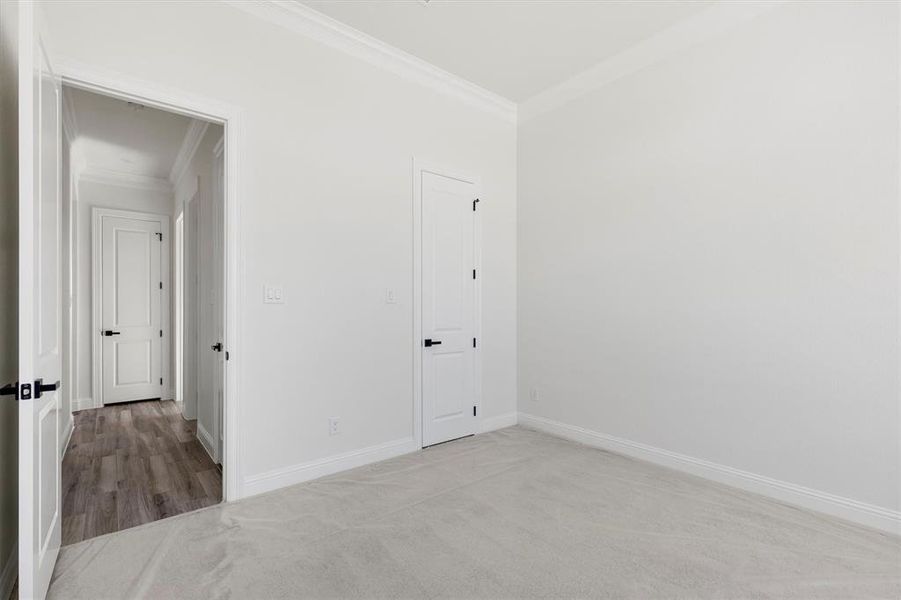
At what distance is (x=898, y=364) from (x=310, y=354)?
3410 millimetres

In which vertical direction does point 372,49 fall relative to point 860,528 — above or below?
above

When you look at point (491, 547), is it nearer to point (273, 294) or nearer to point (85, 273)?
point (273, 294)

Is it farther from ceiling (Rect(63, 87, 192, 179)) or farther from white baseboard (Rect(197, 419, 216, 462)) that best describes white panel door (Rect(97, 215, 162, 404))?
white baseboard (Rect(197, 419, 216, 462))

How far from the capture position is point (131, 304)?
5.68 m

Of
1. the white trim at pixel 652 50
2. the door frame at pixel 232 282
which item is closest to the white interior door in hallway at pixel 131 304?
the door frame at pixel 232 282

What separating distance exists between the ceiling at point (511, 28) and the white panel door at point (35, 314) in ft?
5.96


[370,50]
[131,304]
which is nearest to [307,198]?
[370,50]

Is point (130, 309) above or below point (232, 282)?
below

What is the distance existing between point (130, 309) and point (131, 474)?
3.27 m

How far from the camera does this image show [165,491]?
2.90 metres

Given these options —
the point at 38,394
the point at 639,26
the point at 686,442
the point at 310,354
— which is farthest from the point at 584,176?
the point at 38,394

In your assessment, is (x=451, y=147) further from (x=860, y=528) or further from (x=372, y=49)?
(x=860, y=528)

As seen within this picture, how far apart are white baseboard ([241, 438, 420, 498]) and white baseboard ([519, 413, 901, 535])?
153 centimetres

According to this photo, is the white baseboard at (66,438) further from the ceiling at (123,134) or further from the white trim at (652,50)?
the white trim at (652,50)
